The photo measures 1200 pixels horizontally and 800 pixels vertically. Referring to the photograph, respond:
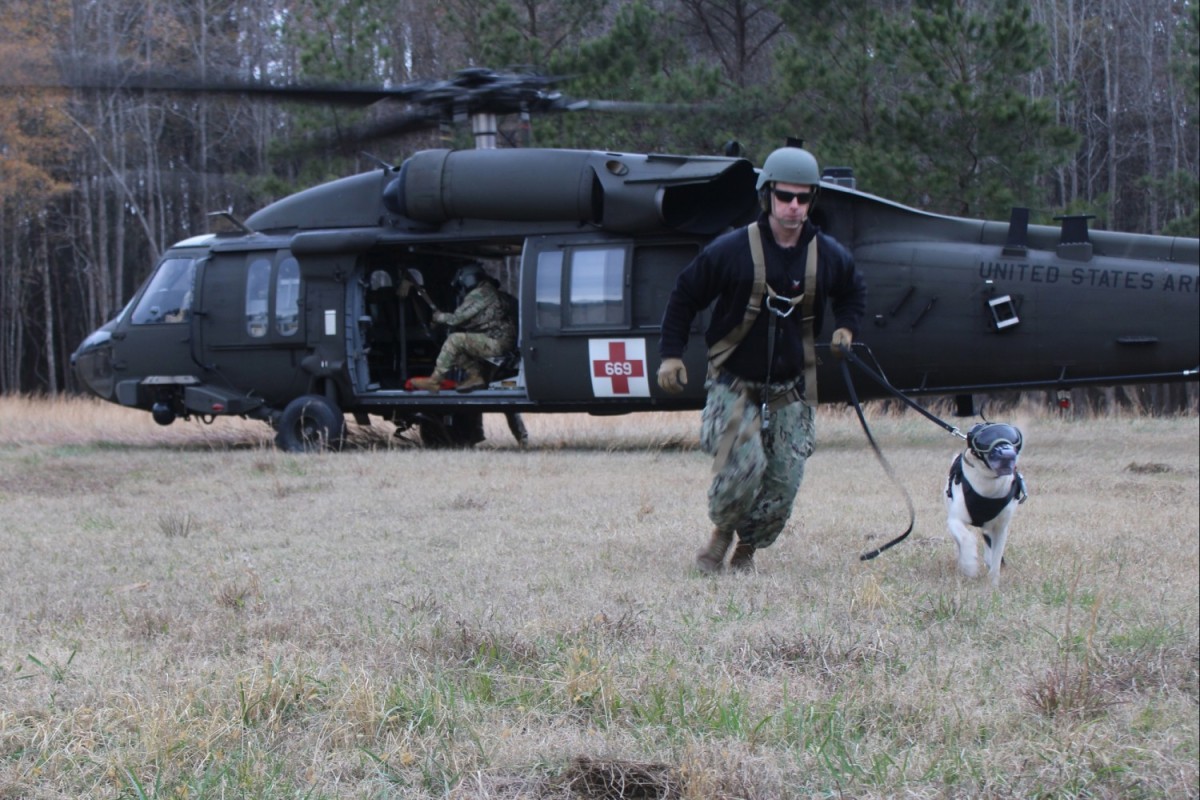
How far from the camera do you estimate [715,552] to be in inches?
231

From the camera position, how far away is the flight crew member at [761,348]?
5539 mm

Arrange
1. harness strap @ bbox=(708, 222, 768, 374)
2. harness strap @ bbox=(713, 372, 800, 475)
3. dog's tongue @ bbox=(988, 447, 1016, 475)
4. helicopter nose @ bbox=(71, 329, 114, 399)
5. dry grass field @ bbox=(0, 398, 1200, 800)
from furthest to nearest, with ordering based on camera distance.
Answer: helicopter nose @ bbox=(71, 329, 114, 399)
harness strap @ bbox=(713, 372, 800, 475)
harness strap @ bbox=(708, 222, 768, 374)
dog's tongue @ bbox=(988, 447, 1016, 475)
dry grass field @ bbox=(0, 398, 1200, 800)

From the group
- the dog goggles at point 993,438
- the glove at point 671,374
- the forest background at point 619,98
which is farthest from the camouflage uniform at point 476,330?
the dog goggles at point 993,438

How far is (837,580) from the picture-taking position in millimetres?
5512

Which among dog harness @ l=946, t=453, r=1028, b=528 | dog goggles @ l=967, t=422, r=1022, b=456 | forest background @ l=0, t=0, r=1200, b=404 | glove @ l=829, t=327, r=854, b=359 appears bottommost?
dog harness @ l=946, t=453, r=1028, b=528

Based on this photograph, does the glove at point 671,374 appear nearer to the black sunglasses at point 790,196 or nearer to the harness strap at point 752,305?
the harness strap at point 752,305

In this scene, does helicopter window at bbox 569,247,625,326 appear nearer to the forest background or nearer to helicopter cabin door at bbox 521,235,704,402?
helicopter cabin door at bbox 521,235,704,402

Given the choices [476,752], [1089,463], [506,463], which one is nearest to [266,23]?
[506,463]

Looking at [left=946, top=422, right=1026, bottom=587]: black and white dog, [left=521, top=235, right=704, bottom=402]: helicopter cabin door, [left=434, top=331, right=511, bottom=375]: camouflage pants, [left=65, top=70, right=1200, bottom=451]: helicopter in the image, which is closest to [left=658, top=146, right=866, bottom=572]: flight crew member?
[left=946, top=422, right=1026, bottom=587]: black and white dog

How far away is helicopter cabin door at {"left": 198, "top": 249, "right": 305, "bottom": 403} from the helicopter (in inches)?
0.8

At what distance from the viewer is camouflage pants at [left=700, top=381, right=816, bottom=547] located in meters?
5.59

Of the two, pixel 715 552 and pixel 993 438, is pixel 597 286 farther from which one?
pixel 993 438

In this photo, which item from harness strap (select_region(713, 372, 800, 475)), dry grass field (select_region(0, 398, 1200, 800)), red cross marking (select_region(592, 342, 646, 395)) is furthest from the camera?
red cross marking (select_region(592, 342, 646, 395))

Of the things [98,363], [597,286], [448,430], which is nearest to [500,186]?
[597,286]
